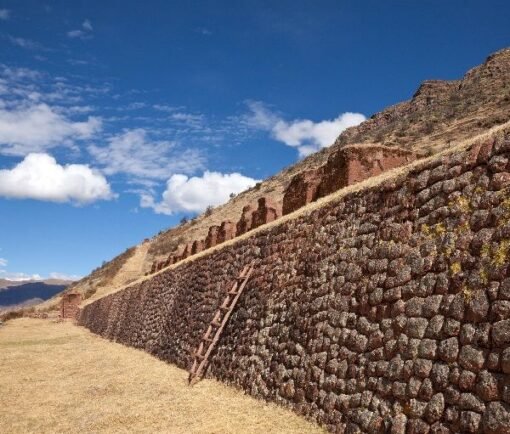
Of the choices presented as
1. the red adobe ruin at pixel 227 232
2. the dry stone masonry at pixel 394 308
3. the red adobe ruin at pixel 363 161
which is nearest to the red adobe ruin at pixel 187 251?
the red adobe ruin at pixel 227 232

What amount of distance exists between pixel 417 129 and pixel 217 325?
39039mm

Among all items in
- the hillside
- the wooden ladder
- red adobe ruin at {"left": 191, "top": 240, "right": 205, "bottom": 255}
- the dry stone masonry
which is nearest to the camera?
the dry stone masonry

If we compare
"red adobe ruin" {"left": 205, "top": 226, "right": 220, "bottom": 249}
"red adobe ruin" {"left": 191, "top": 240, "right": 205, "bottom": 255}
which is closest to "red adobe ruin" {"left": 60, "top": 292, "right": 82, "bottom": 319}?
"red adobe ruin" {"left": 191, "top": 240, "right": 205, "bottom": 255}

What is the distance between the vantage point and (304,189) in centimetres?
1345

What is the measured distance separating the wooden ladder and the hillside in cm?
2230

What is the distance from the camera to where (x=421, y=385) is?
233 inches

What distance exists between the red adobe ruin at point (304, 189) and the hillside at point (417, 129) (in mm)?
19978

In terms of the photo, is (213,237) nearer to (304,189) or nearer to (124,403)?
(304,189)

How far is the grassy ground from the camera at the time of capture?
8.31 metres

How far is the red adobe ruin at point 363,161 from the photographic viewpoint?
11.4 m

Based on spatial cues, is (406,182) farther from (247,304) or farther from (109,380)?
(109,380)

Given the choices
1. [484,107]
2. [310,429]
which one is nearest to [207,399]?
[310,429]

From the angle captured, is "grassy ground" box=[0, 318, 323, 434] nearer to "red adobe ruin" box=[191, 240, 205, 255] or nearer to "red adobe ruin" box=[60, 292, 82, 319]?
"red adobe ruin" box=[191, 240, 205, 255]

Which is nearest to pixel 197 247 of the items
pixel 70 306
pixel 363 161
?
pixel 363 161
